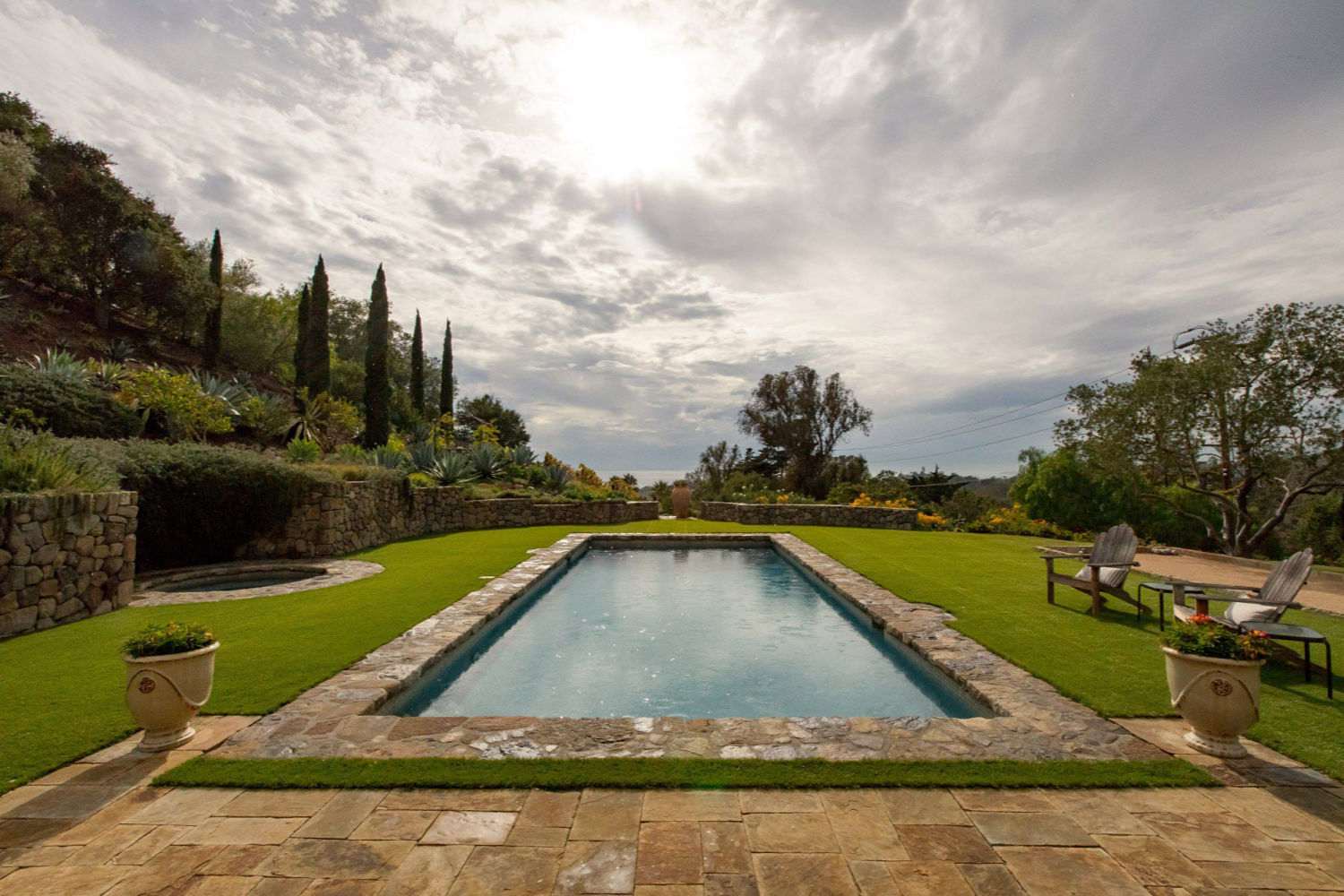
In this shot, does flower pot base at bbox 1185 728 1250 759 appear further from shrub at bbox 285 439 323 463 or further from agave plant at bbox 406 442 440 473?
agave plant at bbox 406 442 440 473

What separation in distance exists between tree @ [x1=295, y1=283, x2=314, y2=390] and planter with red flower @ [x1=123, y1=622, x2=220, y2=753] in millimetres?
22515

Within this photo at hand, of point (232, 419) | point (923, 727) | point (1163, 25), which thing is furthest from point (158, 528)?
point (1163, 25)

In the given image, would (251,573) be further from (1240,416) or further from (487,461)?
(1240,416)

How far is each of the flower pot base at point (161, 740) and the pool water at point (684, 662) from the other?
133 centimetres

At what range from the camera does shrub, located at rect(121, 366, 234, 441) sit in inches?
530

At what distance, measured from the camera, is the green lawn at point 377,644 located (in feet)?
12.3

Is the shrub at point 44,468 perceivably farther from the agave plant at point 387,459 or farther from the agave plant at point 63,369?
the agave plant at point 387,459

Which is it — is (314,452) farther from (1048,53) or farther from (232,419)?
(1048,53)

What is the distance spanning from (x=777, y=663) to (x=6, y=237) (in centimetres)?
2950

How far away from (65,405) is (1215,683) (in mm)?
17998

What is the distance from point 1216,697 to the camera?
3.35m

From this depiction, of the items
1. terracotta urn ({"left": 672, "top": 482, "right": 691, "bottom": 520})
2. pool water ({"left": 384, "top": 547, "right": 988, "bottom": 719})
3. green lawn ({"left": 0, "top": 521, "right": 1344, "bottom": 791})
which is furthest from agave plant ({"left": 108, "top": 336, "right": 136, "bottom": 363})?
terracotta urn ({"left": 672, "top": 482, "right": 691, "bottom": 520})

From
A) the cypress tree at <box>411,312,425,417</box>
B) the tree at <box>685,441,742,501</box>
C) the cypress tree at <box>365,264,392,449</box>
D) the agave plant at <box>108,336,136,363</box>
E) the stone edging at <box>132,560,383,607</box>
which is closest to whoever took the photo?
the stone edging at <box>132,560,383,607</box>

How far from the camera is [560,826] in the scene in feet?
9.02
